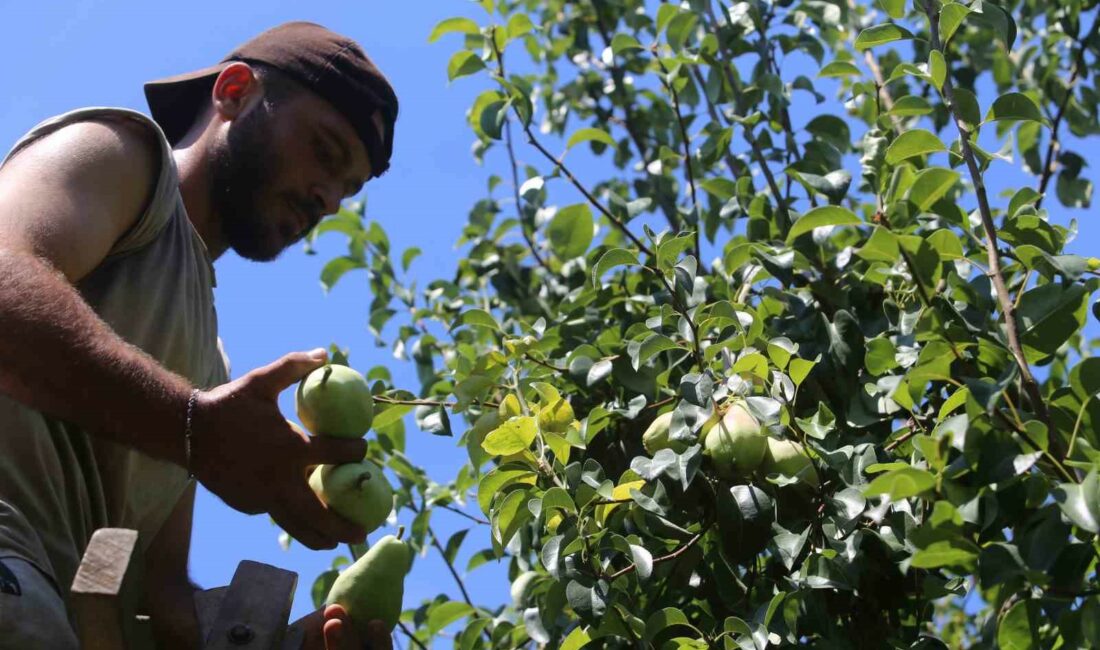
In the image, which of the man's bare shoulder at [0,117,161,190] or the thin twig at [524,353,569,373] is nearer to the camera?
the man's bare shoulder at [0,117,161,190]

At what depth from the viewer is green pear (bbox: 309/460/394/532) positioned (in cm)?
163

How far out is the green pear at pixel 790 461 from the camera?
1.84m

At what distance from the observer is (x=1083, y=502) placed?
130cm

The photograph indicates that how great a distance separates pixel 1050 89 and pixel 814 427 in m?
1.95

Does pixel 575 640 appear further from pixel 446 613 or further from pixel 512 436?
pixel 446 613

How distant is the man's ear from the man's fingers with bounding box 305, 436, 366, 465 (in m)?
0.87

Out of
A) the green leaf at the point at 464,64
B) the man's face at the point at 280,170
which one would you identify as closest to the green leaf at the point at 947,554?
the man's face at the point at 280,170

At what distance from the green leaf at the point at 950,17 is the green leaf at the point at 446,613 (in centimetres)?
137

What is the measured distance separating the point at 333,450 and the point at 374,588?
0.23 m

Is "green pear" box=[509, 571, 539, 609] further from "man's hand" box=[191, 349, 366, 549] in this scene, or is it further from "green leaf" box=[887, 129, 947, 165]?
"green leaf" box=[887, 129, 947, 165]

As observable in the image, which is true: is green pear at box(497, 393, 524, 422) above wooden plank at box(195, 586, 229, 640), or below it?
above

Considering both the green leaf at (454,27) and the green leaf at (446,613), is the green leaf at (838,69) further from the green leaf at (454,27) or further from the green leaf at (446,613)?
the green leaf at (446,613)

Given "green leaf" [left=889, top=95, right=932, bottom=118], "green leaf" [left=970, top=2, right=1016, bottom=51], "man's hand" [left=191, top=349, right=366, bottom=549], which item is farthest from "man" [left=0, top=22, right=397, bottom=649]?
"green leaf" [left=970, top=2, right=1016, bottom=51]

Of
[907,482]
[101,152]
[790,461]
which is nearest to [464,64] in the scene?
[101,152]
